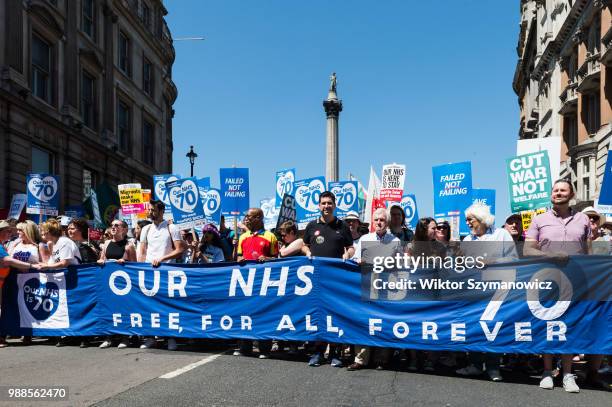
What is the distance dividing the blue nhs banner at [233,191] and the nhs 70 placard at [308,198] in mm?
2062

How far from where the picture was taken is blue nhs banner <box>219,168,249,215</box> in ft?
51.0

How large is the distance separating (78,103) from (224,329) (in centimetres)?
1907

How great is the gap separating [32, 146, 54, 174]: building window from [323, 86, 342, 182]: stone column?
16.5 m

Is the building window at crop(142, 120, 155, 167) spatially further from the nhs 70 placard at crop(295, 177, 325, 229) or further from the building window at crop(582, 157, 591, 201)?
the building window at crop(582, 157, 591, 201)

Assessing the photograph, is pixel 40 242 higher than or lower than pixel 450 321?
higher

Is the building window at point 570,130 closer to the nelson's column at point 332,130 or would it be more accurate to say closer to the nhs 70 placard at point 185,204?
the nelson's column at point 332,130

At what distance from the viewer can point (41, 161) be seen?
21.2 meters

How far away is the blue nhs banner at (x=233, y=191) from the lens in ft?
51.0

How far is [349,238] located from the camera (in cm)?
750

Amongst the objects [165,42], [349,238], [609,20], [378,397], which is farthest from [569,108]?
[378,397]

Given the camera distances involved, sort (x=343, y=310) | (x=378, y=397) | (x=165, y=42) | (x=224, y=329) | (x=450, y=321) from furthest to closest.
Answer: (x=165, y=42) → (x=224, y=329) → (x=343, y=310) → (x=450, y=321) → (x=378, y=397)

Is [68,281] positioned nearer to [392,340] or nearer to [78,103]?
[392,340]

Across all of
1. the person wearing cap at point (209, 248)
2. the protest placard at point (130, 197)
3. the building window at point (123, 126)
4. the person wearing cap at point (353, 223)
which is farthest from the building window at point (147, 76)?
the person wearing cap at point (353, 223)

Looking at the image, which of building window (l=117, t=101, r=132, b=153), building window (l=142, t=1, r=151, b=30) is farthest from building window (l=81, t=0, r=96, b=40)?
building window (l=142, t=1, r=151, b=30)
